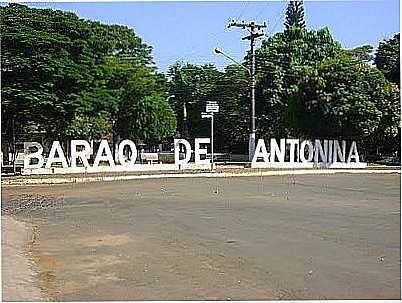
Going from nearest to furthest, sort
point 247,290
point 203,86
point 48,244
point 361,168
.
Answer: point 247,290 → point 48,244 → point 361,168 → point 203,86

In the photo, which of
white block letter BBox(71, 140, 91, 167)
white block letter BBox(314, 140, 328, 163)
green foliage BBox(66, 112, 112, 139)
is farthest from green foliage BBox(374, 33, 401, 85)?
white block letter BBox(71, 140, 91, 167)

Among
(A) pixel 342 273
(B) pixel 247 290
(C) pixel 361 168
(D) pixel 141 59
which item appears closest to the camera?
(B) pixel 247 290

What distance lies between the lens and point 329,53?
39.5 m

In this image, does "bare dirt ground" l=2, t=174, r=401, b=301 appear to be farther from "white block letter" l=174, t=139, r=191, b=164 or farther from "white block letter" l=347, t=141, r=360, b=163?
"white block letter" l=347, t=141, r=360, b=163

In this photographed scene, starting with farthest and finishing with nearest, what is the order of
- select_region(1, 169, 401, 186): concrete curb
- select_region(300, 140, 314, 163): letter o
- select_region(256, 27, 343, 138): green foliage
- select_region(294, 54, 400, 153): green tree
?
select_region(256, 27, 343, 138): green foliage, select_region(294, 54, 400, 153): green tree, select_region(300, 140, 314, 163): letter o, select_region(1, 169, 401, 186): concrete curb

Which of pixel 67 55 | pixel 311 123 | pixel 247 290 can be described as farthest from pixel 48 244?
pixel 311 123

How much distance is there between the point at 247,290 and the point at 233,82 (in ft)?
121

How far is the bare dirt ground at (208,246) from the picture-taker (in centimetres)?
589

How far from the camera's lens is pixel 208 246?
8078 mm

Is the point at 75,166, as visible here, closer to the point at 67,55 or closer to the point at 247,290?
the point at 67,55

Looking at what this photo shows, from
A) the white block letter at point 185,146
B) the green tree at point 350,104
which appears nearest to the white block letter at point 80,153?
the white block letter at point 185,146

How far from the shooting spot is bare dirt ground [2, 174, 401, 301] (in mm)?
5895

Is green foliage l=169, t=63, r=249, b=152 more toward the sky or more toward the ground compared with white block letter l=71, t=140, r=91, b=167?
more toward the sky

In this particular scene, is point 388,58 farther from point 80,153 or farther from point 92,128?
point 80,153
